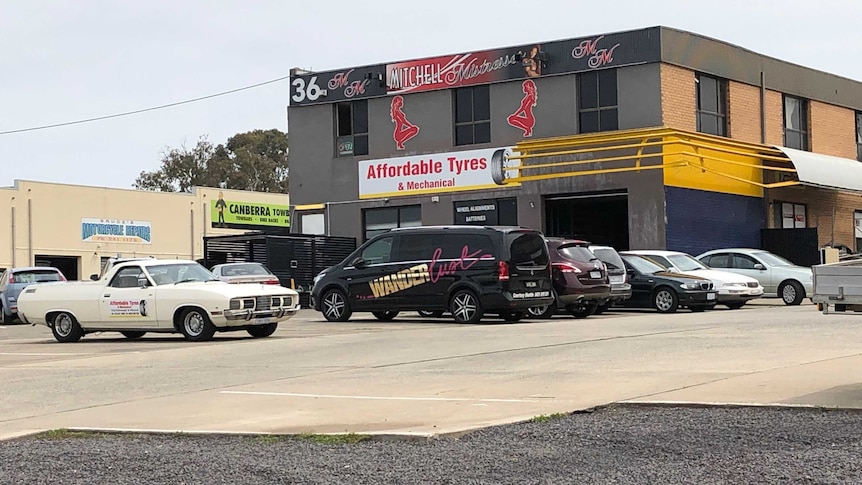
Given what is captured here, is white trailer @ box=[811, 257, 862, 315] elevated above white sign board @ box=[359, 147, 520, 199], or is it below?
below

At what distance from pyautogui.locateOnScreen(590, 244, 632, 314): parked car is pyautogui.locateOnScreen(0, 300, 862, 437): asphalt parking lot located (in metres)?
5.02

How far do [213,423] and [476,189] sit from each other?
28.2 metres

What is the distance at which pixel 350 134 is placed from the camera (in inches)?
1624

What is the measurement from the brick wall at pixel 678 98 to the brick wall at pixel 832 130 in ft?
23.0

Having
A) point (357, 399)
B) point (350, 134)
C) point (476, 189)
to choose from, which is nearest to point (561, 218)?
point (476, 189)

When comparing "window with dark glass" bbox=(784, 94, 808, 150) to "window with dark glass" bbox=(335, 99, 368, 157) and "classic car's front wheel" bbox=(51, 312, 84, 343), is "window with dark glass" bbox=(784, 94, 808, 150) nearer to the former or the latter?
"window with dark glass" bbox=(335, 99, 368, 157)

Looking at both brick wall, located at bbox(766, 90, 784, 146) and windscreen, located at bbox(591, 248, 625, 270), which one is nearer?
windscreen, located at bbox(591, 248, 625, 270)

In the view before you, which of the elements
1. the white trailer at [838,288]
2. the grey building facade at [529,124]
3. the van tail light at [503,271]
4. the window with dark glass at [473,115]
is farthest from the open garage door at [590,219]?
the white trailer at [838,288]

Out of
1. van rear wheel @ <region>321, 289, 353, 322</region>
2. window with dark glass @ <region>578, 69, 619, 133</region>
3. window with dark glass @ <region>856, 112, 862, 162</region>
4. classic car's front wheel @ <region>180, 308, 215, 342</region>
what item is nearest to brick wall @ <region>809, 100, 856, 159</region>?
window with dark glass @ <region>856, 112, 862, 162</region>

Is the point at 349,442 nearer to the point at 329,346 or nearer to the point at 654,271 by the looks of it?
the point at 329,346

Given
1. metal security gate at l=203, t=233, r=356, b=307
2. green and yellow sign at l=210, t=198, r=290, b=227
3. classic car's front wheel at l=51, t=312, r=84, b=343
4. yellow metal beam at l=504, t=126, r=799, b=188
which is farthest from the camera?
green and yellow sign at l=210, t=198, r=290, b=227

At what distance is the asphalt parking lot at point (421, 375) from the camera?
10359 millimetres

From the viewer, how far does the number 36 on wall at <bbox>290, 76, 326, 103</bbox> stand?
137 feet

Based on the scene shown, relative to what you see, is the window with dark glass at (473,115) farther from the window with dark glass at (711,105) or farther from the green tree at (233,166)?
the green tree at (233,166)
